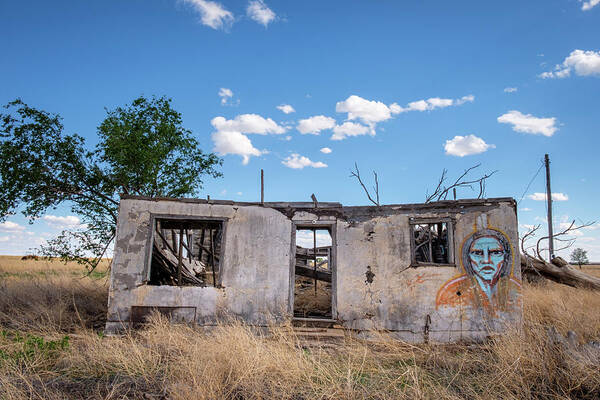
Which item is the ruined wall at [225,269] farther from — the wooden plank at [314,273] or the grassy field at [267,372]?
the wooden plank at [314,273]

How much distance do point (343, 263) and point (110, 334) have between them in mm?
5323

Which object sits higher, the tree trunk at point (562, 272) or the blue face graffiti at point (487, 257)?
the blue face graffiti at point (487, 257)

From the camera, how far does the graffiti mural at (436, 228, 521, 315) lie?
8.51m

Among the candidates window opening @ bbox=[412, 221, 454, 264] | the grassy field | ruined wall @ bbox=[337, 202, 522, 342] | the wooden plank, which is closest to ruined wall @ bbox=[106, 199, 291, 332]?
the grassy field

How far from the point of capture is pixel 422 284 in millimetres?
8750

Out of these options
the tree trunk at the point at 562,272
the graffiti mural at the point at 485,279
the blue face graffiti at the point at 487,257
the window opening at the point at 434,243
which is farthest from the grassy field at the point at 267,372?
the tree trunk at the point at 562,272

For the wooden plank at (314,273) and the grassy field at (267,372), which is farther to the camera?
the wooden plank at (314,273)

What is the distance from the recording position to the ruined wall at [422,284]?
27.9 ft

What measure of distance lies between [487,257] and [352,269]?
9.63 ft

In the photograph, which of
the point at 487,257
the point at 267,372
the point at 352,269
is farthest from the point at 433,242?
the point at 267,372

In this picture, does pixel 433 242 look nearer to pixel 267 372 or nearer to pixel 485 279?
pixel 485 279

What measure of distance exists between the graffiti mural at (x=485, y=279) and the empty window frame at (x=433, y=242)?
348mm

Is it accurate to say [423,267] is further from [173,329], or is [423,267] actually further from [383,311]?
[173,329]

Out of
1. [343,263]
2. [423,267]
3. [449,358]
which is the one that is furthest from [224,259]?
[449,358]
